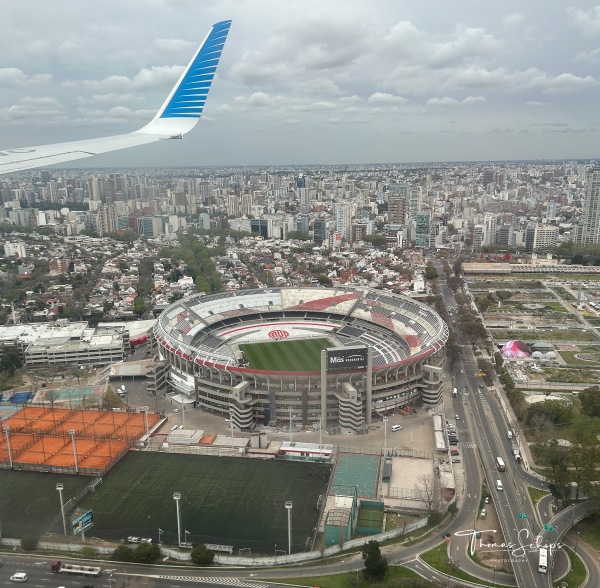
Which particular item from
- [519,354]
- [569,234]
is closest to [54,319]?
[519,354]

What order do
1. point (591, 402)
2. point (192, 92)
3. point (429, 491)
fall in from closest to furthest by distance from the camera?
1. point (192, 92)
2. point (429, 491)
3. point (591, 402)

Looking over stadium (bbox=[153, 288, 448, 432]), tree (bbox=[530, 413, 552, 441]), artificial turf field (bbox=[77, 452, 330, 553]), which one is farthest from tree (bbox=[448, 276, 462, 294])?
artificial turf field (bbox=[77, 452, 330, 553])

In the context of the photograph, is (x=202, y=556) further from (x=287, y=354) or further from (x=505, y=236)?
(x=505, y=236)

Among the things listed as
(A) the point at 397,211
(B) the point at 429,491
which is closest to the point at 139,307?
(B) the point at 429,491

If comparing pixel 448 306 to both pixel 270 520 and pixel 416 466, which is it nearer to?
pixel 416 466

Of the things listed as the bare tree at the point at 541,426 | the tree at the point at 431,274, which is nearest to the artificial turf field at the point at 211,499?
the bare tree at the point at 541,426

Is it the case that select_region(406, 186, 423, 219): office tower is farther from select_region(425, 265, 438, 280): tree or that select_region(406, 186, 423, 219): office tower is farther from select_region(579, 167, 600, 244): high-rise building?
select_region(425, 265, 438, 280): tree
